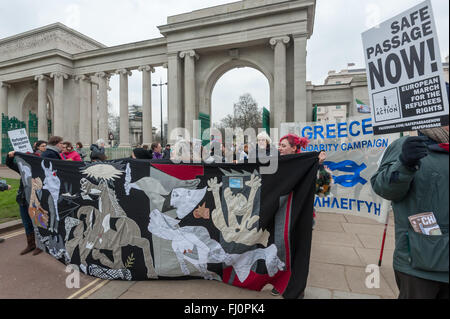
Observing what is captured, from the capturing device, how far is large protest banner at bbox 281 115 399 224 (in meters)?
4.57

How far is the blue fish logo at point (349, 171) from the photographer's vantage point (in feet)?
15.8

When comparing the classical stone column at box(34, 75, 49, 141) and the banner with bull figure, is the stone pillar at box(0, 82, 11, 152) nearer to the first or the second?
the classical stone column at box(34, 75, 49, 141)

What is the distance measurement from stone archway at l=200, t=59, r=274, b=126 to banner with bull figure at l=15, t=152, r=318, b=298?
16.2 metres

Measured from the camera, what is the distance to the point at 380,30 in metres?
1.95

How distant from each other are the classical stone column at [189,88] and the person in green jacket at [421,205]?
17548mm

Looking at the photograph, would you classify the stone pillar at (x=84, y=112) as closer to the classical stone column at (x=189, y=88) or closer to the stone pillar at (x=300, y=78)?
the classical stone column at (x=189, y=88)

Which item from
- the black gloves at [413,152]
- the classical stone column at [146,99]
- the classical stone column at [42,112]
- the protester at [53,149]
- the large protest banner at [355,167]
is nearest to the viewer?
the black gloves at [413,152]

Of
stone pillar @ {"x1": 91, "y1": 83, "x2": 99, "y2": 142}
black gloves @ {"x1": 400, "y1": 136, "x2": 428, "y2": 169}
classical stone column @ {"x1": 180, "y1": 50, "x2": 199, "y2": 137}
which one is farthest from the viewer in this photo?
stone pillar @ {"x1": 91, "y1": 83, "x2": 99, "y2": 142}

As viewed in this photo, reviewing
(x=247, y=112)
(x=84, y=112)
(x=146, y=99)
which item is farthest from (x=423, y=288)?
(x=247, y=112)

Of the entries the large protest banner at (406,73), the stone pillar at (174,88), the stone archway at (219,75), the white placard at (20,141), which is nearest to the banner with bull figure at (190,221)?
the large protest banner at (406,73)

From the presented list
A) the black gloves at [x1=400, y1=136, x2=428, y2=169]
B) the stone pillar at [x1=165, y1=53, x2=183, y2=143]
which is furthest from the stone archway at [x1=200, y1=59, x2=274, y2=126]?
the black gloves at [x1=400, y1=136, x2=428, y2=169]

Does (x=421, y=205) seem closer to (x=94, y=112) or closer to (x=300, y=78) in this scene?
(x=300, y=78)

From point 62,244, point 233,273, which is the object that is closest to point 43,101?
point 62,244
